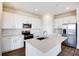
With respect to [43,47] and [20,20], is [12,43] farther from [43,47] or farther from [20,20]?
[43,47]

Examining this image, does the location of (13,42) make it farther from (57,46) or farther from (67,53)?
(67,53)

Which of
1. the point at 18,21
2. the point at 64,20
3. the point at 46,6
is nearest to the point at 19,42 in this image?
the point at 18,21

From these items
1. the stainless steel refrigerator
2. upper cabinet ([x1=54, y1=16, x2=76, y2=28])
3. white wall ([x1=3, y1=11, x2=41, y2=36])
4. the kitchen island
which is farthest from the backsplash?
the stainless steel refrigerator

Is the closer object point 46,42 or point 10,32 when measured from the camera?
point 10,32

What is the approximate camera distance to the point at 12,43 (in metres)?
1.71

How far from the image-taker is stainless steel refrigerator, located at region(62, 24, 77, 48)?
1.88 metres

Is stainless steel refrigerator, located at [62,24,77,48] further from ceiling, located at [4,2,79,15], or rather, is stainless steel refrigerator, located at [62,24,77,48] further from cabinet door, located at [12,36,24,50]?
cabinet door, located at [12,36,24,50]

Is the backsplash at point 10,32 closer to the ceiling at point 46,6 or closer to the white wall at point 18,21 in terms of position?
the white wall at point 18,21

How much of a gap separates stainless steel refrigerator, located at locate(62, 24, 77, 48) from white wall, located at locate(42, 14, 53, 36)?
1.08 feet

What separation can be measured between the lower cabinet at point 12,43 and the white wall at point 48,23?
67cm

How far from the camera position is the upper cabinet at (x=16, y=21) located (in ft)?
5.42

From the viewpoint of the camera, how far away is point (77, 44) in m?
1.90

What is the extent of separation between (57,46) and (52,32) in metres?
0.36

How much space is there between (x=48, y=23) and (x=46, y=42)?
19.4 inches
